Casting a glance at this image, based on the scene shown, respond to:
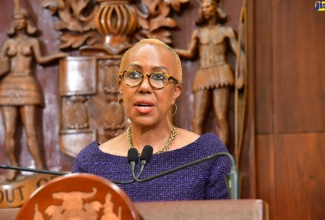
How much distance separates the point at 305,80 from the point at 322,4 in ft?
1.24

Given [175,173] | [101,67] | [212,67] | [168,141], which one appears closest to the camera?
[175,173]

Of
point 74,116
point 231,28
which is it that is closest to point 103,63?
point 74,116

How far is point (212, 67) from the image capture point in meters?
3.89

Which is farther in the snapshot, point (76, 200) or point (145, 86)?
point (145, 86)

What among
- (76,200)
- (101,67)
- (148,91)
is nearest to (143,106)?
(148,91)

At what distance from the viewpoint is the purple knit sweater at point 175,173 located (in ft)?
6.31

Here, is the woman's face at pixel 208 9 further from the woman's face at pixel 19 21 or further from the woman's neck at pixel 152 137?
the woman's neck at pixel 152 137

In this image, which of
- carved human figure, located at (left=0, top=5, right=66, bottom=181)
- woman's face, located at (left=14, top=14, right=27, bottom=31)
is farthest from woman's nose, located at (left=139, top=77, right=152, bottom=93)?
woman's face, located at (left=14, top=14, right=27, bottom=31)

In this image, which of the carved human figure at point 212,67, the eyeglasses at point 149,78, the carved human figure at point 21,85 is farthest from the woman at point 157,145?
the carved human figure at point 21,85

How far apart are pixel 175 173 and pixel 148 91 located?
23 centimetres

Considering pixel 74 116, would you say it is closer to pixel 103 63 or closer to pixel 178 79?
pixel 103 63

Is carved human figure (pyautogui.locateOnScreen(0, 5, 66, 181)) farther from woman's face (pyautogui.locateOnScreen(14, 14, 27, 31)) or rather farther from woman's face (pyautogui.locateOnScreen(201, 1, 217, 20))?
woman's face (pyautogui.locateOnScreen(201, 1, 217, 20))

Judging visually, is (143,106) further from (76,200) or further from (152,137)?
(76,200)

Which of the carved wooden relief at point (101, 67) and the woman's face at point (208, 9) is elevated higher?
the woman's face at point (208, 9)
